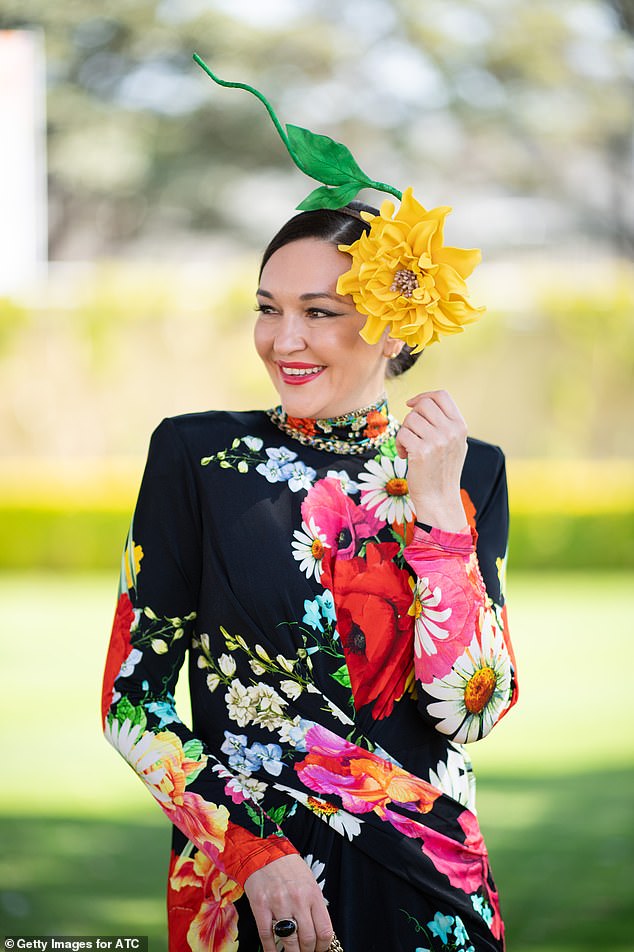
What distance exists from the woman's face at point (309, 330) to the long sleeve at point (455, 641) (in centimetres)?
29

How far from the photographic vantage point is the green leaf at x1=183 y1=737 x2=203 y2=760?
1770 millimetres

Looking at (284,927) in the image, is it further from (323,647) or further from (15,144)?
(15,144)

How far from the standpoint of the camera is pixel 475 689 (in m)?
1.83

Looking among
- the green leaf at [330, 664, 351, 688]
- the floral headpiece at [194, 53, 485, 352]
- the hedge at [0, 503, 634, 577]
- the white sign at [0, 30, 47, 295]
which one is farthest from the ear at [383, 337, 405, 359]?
the hedge at [0, 503, 634, 577]

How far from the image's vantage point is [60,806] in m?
5.05

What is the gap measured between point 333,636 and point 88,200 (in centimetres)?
2262

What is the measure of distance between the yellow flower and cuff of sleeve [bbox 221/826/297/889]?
28.5 inches

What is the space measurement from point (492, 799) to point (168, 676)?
3.71 metres

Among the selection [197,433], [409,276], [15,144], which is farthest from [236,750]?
[15,144]

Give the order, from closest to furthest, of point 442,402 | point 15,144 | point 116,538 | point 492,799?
1. point 442,402
2. point 492,799
3. point 116,538
4. point 15,144

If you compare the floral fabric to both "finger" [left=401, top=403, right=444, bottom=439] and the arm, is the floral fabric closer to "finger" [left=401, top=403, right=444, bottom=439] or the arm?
the arm

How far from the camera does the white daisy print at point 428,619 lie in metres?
1.81

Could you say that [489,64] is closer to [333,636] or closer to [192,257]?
[192,257]

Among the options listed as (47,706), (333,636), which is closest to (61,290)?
(47,706)
